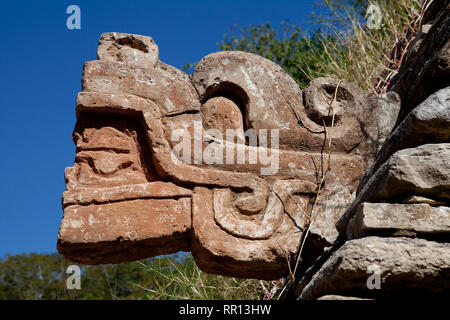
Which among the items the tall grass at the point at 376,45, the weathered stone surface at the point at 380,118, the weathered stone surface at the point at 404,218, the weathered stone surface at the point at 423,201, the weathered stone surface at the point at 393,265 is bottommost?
the weathered stone surface at the point at 393,265

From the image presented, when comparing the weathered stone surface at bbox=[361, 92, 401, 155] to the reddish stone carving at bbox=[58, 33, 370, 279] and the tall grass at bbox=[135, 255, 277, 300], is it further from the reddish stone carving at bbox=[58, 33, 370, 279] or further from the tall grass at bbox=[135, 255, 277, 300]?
the tall grass at bbox=[135, 255, 277, 300]

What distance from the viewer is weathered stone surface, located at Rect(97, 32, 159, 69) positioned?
3.01 metres

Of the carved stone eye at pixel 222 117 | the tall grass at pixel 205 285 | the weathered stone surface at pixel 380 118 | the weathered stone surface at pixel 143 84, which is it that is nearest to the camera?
the weathered stone surface at pixel 143 84

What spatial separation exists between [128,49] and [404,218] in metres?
1.62

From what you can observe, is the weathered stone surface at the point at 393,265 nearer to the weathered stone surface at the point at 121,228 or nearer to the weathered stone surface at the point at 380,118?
the weathered stone surface at the point at 121,228

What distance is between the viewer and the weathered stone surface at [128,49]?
3.01 meters

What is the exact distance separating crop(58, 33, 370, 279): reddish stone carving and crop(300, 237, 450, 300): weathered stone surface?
2.35ft

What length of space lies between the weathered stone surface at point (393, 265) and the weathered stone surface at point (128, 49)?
1.47 m

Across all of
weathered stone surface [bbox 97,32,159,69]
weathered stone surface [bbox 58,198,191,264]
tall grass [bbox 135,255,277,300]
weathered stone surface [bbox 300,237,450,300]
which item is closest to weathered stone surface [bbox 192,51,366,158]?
weathered stone surface [bbox 97,32,159,69]

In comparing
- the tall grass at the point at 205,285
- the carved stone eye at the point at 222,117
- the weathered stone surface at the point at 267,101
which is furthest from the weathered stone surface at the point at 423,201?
the tall grass at the point at 205,285

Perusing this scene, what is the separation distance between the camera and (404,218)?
2129 millimetres

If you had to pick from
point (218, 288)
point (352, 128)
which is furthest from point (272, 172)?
point (218, 288)

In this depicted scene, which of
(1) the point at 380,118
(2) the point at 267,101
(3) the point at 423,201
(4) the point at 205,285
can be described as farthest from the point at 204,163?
(4) the point at 205,285
